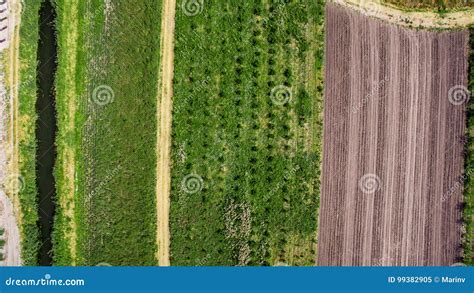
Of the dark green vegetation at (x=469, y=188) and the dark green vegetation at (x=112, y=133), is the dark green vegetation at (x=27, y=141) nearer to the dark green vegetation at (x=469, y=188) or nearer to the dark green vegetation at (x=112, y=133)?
the dark green vegetation at (x=112, y=133)

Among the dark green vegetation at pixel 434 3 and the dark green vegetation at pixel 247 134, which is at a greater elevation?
the dark green vegetation at pixel 434 3

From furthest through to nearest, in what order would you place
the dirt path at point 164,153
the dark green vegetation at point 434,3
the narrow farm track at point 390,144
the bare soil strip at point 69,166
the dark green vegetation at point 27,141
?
the dark green vegetation at point 434,3
the narrow farm track at point 390,144
the dirt path at point 164,153
the bare soil strip at point 69,166
the dark green vegetation at point 27,141

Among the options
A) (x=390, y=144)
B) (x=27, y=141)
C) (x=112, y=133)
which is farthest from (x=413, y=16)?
(x=27, y=141)

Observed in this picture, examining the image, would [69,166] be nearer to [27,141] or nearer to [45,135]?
[45,135]

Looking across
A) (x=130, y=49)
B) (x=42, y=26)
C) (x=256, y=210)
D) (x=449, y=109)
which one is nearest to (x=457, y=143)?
(x=449, y=109)

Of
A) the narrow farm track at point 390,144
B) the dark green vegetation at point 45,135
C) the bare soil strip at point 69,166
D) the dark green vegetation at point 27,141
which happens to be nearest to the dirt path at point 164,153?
the bare soil strip at point 69,166
